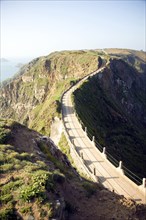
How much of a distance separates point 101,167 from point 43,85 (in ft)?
323

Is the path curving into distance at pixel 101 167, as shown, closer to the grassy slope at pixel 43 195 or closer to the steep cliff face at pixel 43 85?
the grassy slope at pixel 43 195

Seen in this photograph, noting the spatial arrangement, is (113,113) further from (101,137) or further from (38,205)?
(38,205)

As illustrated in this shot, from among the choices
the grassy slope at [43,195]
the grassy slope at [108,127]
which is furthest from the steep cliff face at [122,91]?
the grassy slope at [43,195]

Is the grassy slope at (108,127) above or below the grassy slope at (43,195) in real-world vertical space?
below

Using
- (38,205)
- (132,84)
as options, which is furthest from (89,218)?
(132,84)

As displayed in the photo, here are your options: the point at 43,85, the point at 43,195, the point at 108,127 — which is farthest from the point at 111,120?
the point at 43,85

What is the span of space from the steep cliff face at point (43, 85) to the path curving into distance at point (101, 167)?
4082 cm

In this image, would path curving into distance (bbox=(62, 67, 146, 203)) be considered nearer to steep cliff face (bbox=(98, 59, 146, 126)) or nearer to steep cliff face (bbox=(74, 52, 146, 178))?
steep cliff face (bbox=(74, 52, 146, 178))

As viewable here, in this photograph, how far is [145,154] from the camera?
67.4m

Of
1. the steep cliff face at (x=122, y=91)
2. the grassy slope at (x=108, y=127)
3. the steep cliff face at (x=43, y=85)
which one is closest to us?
the grassy slope at (x=108, y=127)

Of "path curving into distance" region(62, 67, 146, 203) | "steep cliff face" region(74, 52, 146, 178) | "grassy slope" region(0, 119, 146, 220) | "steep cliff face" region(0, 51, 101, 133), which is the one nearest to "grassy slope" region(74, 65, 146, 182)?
"steep cliff face" region(74, 52, 146, 178)

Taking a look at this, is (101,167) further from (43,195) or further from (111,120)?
(111,120)

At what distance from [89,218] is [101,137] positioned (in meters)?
41.0

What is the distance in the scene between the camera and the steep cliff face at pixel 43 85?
110062mm
